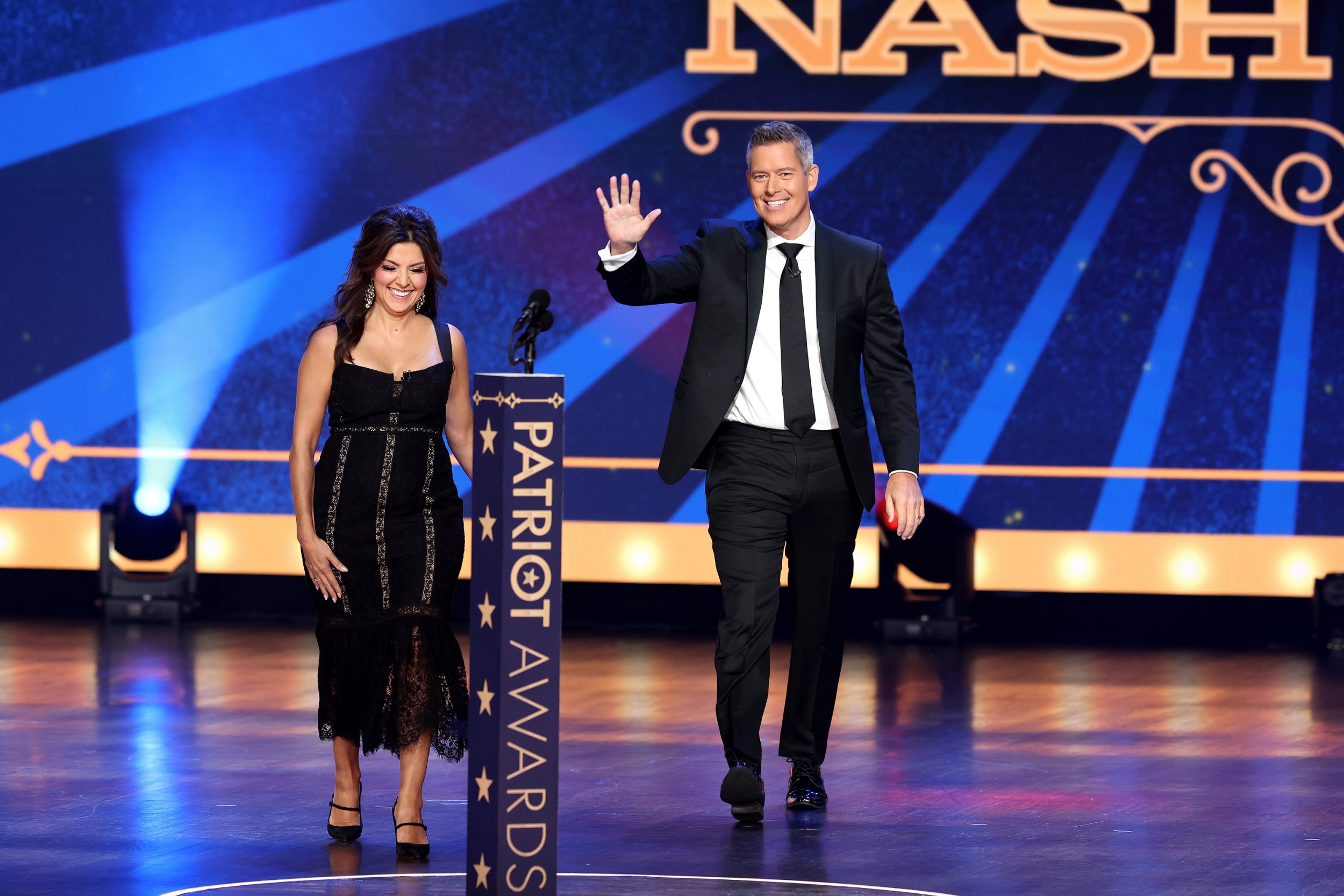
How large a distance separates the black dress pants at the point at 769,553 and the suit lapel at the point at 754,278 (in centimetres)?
20

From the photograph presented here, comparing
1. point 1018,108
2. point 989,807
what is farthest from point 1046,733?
point 1018,108

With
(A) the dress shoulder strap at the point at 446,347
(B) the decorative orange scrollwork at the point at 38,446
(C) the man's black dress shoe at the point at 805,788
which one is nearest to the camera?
(A) the dress shoulder strap at the point at 446,347

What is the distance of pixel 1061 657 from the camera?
6.58 m

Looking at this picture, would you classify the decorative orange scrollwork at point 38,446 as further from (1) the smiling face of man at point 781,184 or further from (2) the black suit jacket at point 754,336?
(1) the smiling face of man at point 781,184

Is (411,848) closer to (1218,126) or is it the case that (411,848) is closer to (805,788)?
(805,788)

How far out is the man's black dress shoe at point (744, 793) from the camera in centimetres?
346

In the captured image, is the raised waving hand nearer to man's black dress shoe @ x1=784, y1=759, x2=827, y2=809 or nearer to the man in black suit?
the man in black suit

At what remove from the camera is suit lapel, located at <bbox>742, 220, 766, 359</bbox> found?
11.9 ft

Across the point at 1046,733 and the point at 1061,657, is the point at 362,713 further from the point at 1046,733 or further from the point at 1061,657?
the point at 1061,657

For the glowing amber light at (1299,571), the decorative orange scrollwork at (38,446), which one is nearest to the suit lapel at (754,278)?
the glowing amber light at (1299,571)

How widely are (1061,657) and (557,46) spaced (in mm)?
3181

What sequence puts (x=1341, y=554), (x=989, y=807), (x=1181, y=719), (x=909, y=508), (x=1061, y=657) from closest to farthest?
(x=909, y=508)
(x=989, y=807)
(x=1181, y=719)
(x=1061, y=657)
(x=1341, y=554)

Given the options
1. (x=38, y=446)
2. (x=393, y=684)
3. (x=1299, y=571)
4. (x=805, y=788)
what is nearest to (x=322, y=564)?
(x=393, y=684)

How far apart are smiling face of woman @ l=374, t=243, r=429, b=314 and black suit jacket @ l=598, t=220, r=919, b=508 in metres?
0.42
